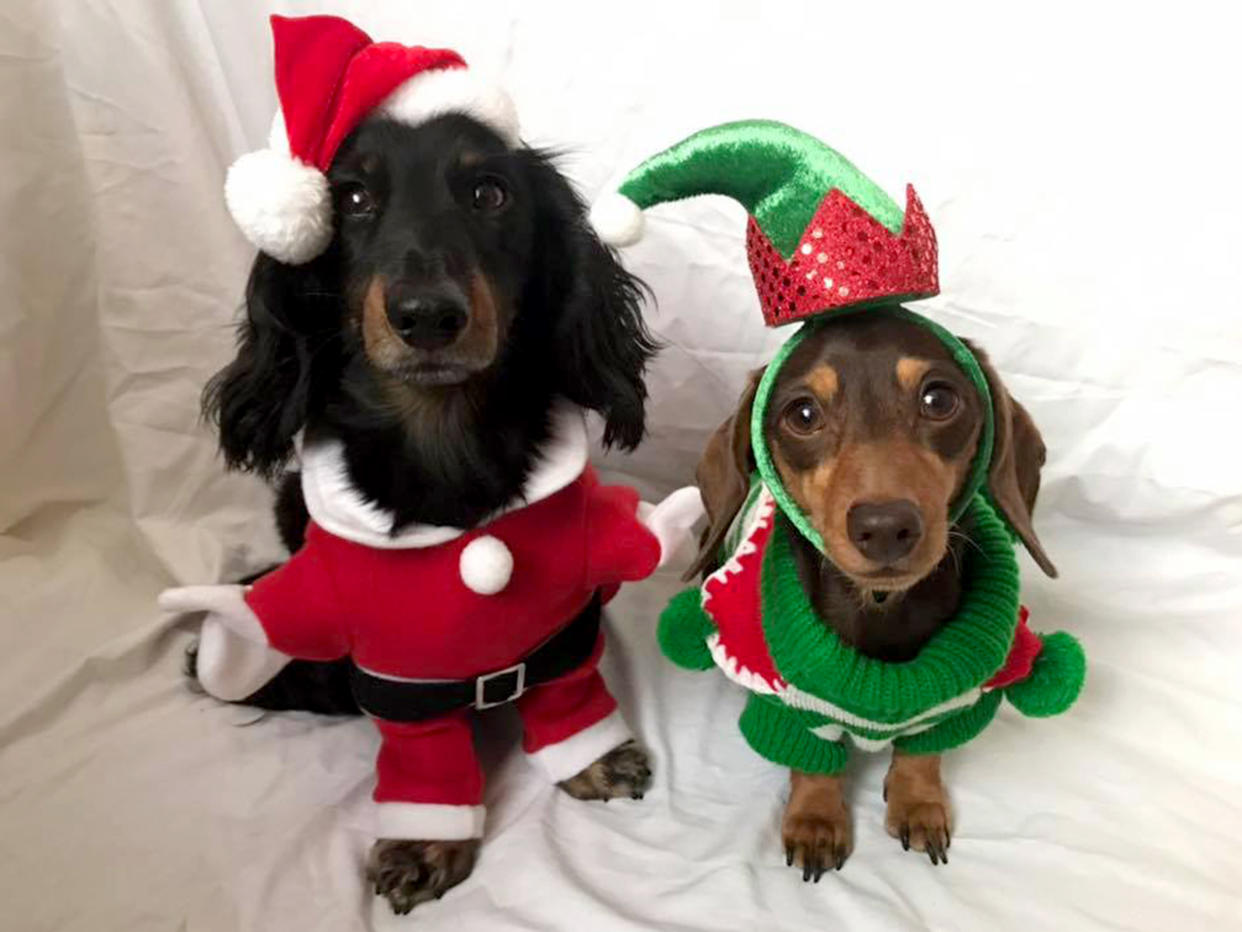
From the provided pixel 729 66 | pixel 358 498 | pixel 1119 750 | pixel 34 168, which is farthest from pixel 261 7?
pixel 1119 750

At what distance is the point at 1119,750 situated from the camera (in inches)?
64.0

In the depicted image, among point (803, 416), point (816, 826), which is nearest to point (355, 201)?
point (803, 416)

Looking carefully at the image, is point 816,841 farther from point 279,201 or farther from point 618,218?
point 279,201

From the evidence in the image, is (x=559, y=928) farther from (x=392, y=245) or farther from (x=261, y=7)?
(x=261, y=7)

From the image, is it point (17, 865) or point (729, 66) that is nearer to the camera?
point (17, 865)

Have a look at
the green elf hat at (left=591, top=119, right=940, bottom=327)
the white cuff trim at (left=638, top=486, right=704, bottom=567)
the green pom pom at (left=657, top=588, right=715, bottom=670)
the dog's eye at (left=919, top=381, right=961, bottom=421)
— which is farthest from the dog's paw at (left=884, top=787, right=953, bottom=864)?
the green elf hat at (left=591, top=119, right=940, bottom=327)

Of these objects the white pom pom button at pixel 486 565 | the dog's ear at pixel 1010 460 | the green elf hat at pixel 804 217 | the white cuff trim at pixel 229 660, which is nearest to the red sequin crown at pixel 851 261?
the green elf hat at pixel 804 217

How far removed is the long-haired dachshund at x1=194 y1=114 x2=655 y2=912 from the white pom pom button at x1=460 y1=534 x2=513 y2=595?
0.05 metres

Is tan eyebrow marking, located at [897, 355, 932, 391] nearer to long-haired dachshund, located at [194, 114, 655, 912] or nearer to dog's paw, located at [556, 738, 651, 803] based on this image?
long-haired dachshund, located at [194, 114, 655, 912]

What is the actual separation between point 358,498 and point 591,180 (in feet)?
2.47

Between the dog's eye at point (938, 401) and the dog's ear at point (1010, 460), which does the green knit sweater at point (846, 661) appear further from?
the dog's eye at point (938, 401)

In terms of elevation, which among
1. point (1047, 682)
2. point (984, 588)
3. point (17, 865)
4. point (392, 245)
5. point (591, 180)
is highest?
A: point (392, 245)

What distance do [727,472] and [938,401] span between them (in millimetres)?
271

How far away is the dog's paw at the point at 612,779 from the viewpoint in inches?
62.7
